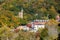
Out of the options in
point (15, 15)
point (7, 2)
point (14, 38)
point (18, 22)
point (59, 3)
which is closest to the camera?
point (14, 38)

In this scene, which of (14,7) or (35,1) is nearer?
(14,7)

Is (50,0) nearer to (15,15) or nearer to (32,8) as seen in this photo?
(32,8)

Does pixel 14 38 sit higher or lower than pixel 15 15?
higher

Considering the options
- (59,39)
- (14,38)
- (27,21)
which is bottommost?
(27,21)

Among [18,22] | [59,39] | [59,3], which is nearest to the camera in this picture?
[59,39]

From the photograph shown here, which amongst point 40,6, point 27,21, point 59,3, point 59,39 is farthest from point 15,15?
point 59,39

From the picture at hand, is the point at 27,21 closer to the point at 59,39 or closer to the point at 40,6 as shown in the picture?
the point at 40,6

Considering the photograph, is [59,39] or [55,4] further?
[55,4]

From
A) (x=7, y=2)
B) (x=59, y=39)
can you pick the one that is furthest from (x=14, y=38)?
(x=7, y=2)

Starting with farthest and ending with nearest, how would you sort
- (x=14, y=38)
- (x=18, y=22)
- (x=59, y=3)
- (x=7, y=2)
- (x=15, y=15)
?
(x=59, y=3), (x=7, y=2), (x=15, y=15), (x=18, y=22), (x=14, y=38)
